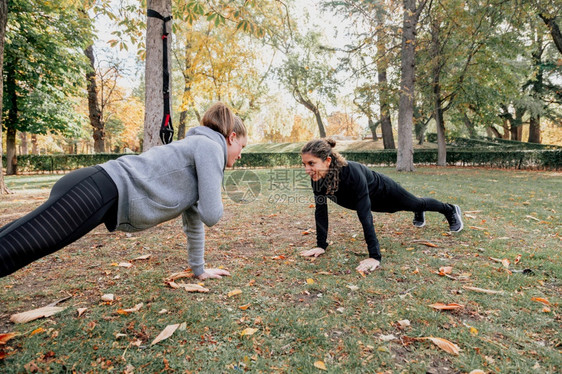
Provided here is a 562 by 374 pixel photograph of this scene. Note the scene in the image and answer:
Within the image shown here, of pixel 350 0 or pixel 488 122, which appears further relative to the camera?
pixel 488 122

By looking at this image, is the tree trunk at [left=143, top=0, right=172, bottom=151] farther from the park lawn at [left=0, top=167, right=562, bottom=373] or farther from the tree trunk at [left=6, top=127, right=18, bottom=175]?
the tree trunk at [left=6, top=127, right=18, bottom=175]

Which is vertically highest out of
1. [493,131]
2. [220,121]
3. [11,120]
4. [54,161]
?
[493,131]

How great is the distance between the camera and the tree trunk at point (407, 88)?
1238 cm

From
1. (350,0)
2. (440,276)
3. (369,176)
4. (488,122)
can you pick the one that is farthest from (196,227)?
(488,122)

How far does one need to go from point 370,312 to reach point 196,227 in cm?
152

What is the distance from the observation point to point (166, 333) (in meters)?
1.86

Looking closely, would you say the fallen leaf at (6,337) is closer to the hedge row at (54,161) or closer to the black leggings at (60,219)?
the black leggings at (60,219)

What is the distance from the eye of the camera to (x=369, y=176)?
3346mm

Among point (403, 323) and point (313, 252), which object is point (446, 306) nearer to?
point (403, 323)

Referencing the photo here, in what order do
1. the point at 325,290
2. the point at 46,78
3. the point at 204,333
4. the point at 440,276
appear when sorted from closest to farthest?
the point at 204,333 < the point at 325,290 < the point at 440,276 < the point at 46,78

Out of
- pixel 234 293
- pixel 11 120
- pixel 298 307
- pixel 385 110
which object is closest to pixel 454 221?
pixel 298 307

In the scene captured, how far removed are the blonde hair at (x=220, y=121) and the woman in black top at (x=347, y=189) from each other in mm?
877

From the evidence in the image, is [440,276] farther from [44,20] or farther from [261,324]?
[44,20]

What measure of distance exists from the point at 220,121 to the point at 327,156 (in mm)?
1174
